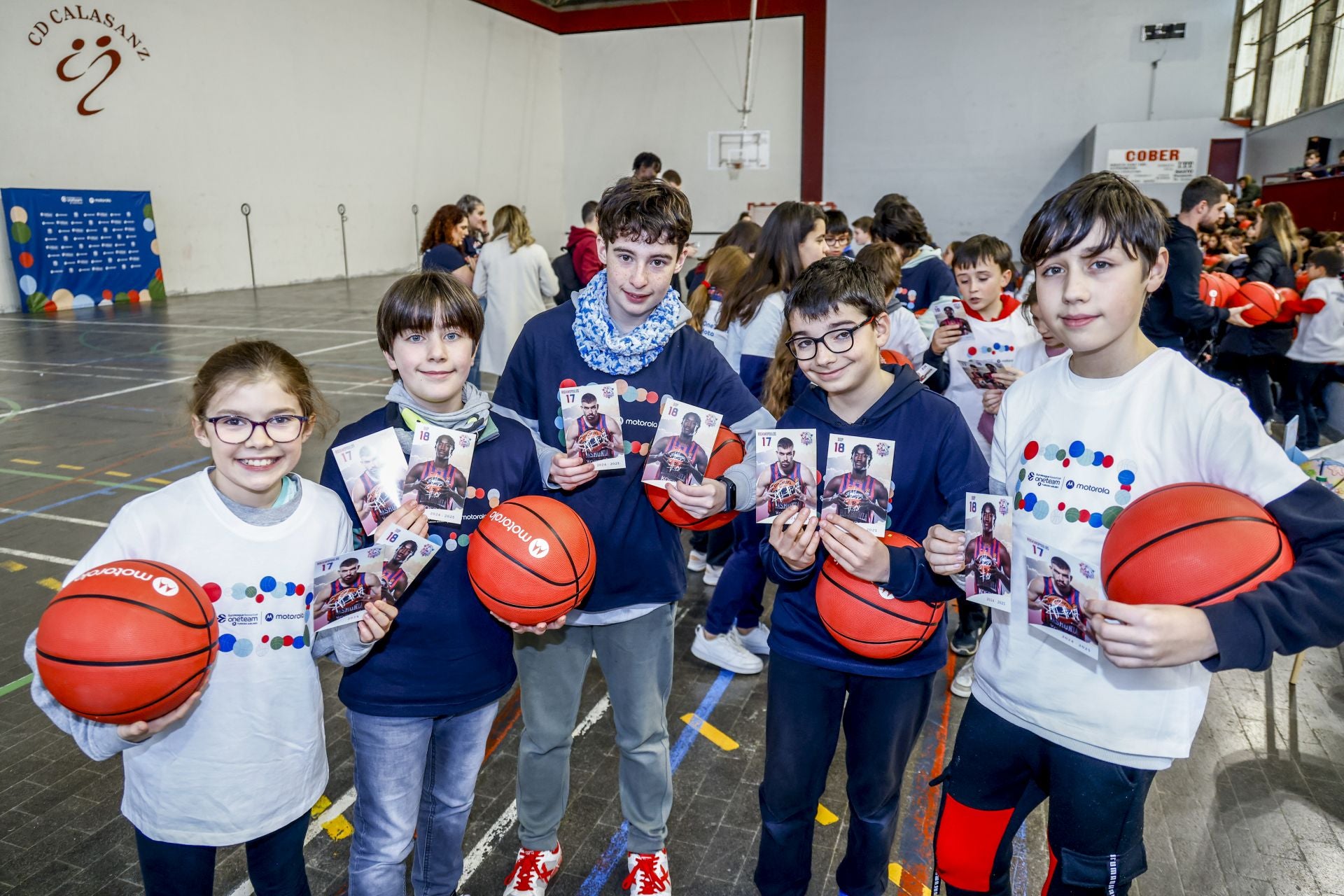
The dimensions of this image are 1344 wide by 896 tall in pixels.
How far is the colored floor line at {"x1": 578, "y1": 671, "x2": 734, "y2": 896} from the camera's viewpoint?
2.60 metres

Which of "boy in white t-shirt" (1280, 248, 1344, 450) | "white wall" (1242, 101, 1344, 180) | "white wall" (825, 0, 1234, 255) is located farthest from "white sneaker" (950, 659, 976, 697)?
"white wall" (825, 0, 1234, 255)

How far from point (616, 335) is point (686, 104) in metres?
23.5

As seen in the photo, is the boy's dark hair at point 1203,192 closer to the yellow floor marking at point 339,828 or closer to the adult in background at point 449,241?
the yellow floor marking at point 339,828

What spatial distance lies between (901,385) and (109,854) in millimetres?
2842

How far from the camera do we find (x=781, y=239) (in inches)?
160

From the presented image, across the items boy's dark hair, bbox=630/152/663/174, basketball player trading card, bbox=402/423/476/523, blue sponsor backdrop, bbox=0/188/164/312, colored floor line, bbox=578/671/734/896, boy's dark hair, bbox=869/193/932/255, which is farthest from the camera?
blue sponsor backdrop, bbox=0/188/164/312

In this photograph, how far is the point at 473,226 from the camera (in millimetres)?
8203

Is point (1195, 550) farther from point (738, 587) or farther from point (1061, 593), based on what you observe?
point (738, 587)

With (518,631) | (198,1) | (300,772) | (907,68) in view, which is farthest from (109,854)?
(907,68)

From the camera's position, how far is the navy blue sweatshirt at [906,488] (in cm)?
211

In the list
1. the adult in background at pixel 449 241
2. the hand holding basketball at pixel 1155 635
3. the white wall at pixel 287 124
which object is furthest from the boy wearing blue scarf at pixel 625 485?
the white wall at pixel 287 124

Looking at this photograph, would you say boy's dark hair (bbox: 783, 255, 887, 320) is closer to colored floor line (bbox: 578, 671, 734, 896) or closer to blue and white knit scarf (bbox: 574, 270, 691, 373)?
blue and white knit scarf (bbox: 574, 270, 691, 373)

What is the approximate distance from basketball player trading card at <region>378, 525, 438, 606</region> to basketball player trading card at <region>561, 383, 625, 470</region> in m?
0.46

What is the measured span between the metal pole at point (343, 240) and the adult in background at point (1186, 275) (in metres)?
18.0
